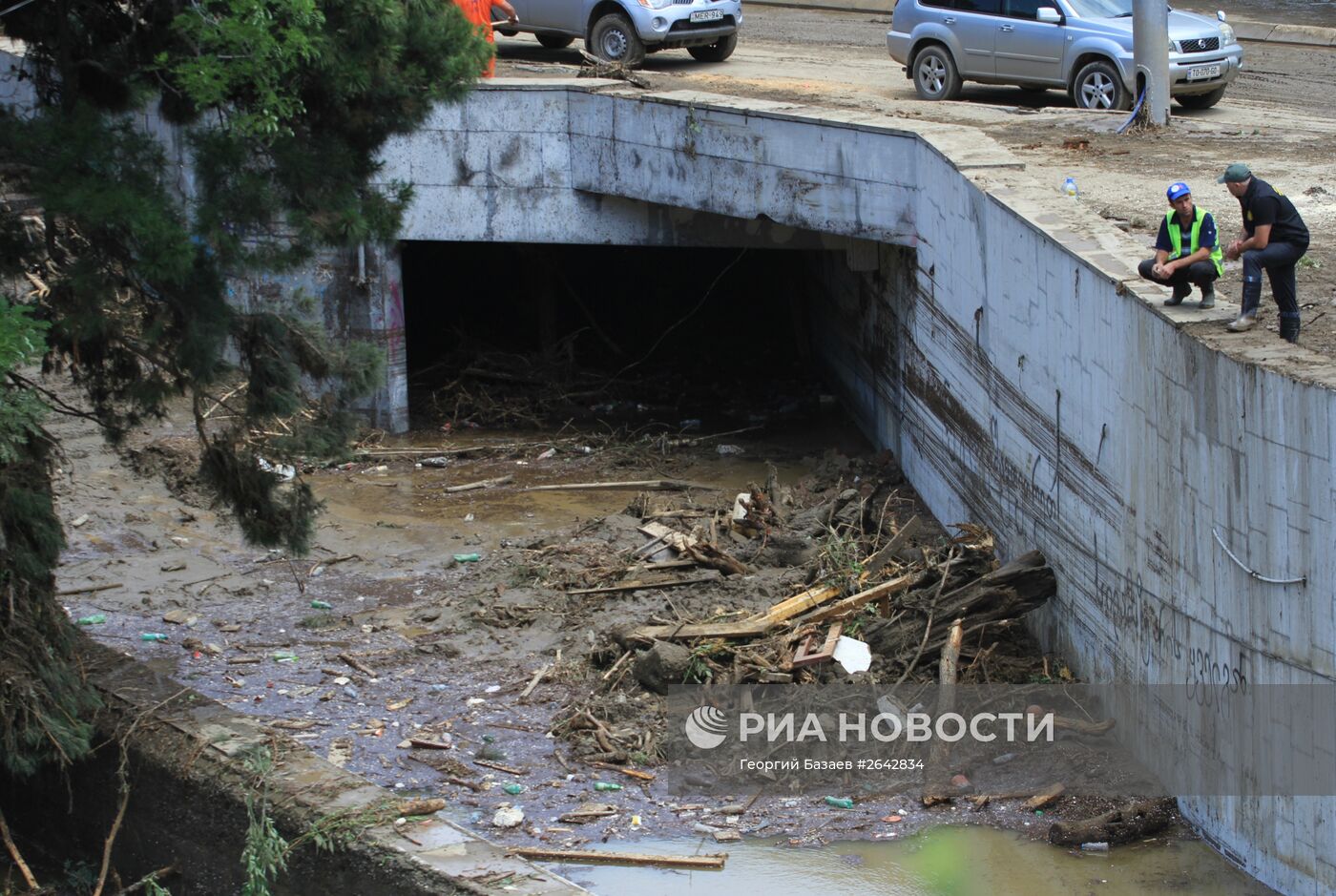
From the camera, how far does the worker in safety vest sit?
849cm

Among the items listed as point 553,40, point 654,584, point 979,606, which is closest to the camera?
point 979,606

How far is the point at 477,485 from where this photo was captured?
1576 centimetres

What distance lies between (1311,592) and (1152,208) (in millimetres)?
5968

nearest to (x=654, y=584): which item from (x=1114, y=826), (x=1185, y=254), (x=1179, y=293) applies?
(x=1114, y=826)

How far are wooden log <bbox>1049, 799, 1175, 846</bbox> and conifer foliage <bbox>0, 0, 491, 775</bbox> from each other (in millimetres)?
4829

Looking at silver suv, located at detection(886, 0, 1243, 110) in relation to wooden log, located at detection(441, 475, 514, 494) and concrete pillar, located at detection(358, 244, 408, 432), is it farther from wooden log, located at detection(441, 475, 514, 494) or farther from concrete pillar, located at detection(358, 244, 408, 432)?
wooden log, located at detection(441, 475, 514, 494)

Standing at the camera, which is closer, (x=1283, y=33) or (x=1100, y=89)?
(x=1100, y=89)

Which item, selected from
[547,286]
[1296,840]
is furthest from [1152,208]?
[547,286]

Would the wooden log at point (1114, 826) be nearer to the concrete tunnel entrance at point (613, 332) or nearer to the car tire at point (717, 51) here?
the concrete tunnel entrance at point (613, 332)

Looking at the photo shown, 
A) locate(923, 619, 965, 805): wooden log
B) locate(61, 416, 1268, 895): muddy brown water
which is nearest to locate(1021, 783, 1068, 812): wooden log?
locate(61, 416, 1268, 895): muddy brown water

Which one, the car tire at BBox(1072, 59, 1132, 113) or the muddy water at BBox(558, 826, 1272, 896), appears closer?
the muddy water at BBox(558, 826, 1272, 896)

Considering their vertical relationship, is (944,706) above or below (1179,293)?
below

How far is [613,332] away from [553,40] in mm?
4574

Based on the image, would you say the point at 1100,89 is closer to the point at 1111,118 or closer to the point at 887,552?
the point at 1111,118
